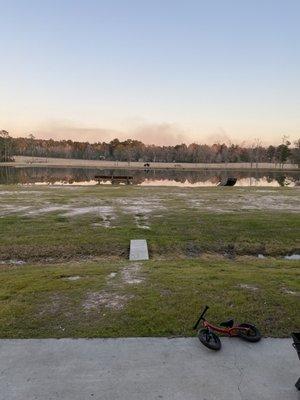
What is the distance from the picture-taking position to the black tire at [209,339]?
4.68m

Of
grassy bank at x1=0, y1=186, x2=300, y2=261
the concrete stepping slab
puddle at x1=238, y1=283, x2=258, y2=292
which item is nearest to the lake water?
grassy bank at x1=0, y1=186, x2=300, y2=261

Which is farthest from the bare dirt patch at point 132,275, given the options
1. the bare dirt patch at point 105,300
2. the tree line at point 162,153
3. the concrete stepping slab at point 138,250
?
the tree line at point 162,153

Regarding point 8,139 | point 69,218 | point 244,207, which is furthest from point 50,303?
point 8,139

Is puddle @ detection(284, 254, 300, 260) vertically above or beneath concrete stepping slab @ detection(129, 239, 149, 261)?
beneath

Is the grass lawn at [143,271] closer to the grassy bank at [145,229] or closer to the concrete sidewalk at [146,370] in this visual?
the grassy bank at [145,229]

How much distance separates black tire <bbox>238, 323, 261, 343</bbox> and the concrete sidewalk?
81 millimetres

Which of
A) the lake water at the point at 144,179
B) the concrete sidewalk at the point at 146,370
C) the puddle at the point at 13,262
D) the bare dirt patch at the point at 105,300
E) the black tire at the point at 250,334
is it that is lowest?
the lake water at the point at 144,179

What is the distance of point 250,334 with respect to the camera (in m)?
5.04

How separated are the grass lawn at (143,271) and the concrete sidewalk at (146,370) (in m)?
0.42

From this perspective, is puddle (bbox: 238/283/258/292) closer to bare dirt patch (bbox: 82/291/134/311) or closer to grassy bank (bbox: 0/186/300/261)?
bare dirt patch (bbox: 82/291/134/311)

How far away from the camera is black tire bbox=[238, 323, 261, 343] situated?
16.1 feet

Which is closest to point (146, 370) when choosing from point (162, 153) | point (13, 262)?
point (13, 262)

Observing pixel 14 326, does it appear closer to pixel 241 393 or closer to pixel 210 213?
pixel 241 393

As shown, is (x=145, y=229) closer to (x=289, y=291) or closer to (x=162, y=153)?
(x=289, y=291)
